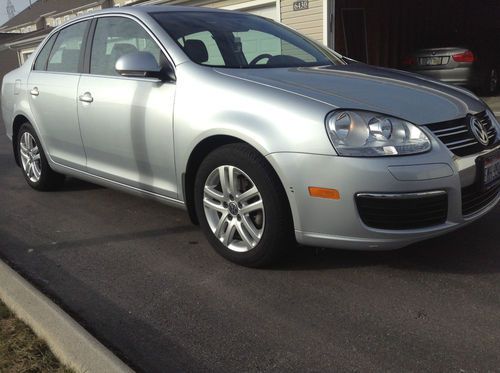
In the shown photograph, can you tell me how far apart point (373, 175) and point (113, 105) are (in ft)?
6.74

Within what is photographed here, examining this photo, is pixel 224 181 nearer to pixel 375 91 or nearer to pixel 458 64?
pixel 375 91

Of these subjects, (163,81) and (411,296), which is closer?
(411,296)

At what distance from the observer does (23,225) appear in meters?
4.22

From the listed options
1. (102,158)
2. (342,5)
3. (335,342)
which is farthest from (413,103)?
(342,5)

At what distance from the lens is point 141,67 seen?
3.26 metres

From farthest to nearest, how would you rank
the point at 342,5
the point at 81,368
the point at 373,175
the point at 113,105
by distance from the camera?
the point at 342,5 < the point at 113,105 < the point at 373,175 < the point at 81,368

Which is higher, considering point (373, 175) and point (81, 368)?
point (373, 175)

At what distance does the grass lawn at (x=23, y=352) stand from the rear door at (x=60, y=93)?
1996mm

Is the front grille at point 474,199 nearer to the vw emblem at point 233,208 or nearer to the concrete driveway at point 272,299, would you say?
the concrete driveway at point 272,299

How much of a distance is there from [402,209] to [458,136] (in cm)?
58

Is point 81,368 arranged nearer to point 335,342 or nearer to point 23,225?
point 335,342

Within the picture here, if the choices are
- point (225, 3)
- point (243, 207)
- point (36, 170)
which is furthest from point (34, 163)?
point (225, 3)

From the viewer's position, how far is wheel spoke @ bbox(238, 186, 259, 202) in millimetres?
2951

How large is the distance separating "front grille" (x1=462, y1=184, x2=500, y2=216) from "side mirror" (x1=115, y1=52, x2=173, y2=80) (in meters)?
1.94
